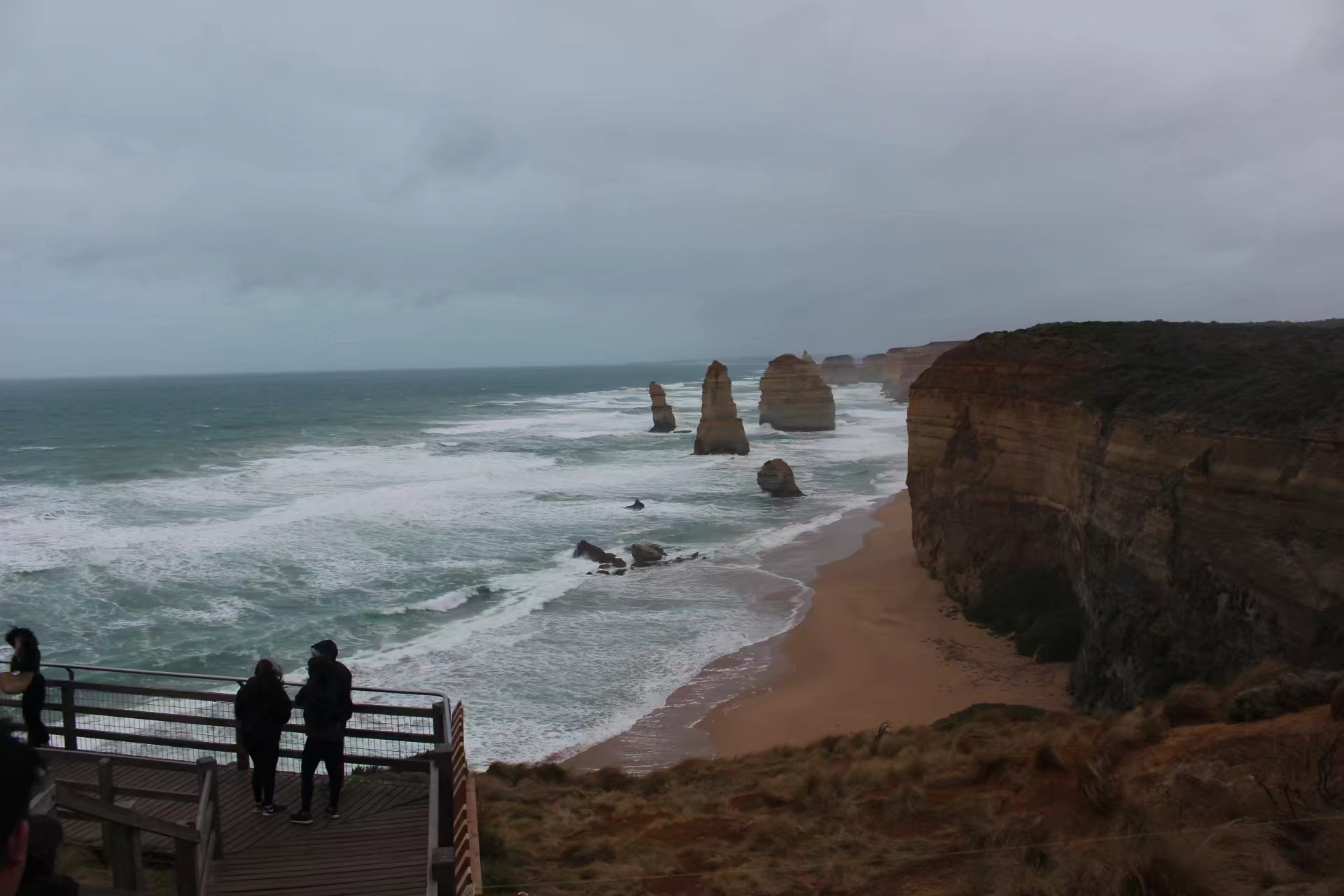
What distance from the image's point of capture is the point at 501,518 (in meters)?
32.4

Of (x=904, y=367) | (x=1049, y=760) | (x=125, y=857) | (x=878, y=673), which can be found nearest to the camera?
(x=125, y=857)

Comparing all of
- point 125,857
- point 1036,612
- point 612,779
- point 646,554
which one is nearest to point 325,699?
point 125,857

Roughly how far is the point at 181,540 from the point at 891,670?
75.7 ft

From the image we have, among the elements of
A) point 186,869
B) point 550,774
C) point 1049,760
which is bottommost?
point 550,774

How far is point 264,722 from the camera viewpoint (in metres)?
6.33

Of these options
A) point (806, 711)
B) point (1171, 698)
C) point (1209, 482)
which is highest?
point (1209, 482)

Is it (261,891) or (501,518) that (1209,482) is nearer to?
(261,891)

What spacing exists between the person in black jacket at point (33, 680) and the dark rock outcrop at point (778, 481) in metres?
29.6

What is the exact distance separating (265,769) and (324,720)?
0.64m

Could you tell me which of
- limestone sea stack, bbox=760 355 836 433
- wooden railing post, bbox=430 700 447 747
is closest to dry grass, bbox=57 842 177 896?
wooden railing post, bbox=430 700 447 747

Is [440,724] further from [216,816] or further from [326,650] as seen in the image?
[216,816]

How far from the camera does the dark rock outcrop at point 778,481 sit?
116 feet

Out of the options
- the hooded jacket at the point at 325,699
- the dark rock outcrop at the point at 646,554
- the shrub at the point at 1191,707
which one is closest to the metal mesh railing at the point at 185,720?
the hooded jacket at the point at 325,699

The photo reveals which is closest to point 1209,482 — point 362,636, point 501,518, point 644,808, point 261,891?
point 644,808
